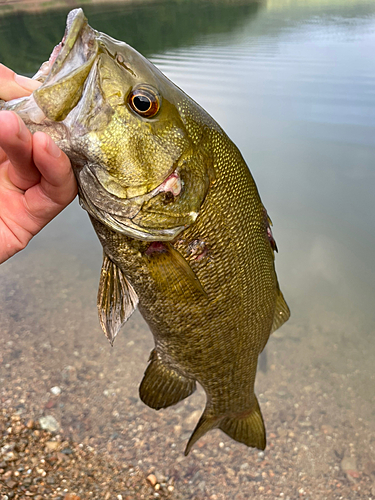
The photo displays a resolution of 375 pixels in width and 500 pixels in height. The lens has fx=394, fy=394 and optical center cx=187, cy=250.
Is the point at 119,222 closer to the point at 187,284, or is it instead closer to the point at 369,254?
the point at 187,284

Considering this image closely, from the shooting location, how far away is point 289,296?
15.2ft

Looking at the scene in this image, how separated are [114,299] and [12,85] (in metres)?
0.97

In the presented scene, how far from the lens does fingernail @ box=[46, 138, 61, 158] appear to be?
1194 millimetres

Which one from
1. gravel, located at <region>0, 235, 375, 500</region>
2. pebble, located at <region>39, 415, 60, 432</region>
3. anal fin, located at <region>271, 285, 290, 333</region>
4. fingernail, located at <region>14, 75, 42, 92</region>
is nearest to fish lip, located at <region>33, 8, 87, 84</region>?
fingernail, located at <region>14, 75, 42, 92</region>

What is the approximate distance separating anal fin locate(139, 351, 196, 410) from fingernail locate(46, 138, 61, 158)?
4.20ft

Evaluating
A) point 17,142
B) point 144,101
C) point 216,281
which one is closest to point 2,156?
point 17,142

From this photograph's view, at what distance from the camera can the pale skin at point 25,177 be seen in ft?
3.86

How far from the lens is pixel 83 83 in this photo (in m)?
1.28

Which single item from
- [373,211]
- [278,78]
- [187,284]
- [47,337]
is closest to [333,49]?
[278,78]

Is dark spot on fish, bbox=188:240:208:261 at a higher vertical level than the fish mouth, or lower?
lower

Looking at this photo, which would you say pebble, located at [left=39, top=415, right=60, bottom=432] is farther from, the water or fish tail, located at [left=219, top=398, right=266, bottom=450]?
fish tail, located at [left=219, top=398, right=266, bottom=450]

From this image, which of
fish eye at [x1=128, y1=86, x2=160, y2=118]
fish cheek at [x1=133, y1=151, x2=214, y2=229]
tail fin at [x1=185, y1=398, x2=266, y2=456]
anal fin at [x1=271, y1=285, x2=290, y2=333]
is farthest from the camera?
tail fin at [x1=185, y1=398, x2=266, y2=456]

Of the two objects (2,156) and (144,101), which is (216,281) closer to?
(144,101)

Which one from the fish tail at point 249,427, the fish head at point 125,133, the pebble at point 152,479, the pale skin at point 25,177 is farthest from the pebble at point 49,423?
the fish head at point 125,133
